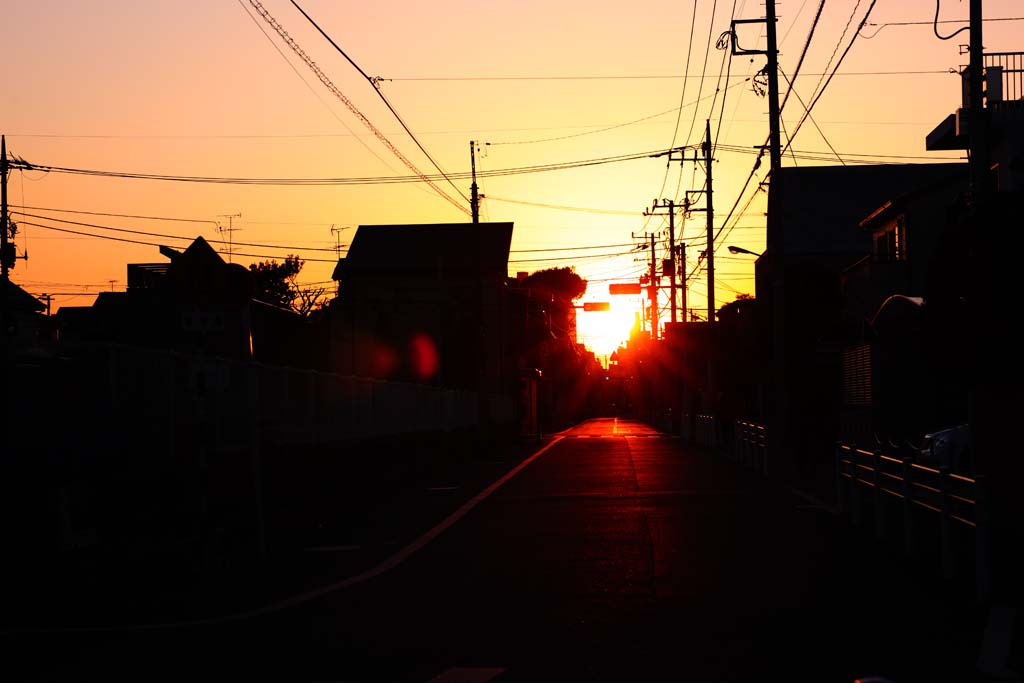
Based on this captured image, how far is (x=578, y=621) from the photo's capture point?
29.7 ft

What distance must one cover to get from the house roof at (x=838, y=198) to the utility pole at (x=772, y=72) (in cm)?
2810

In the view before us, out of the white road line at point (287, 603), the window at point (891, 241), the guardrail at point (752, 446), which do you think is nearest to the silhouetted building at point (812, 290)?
the guardrail at point (752, 446)

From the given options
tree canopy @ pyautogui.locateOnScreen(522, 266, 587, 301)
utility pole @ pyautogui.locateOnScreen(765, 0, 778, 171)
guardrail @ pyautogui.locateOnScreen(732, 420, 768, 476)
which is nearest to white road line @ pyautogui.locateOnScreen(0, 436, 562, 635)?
guardrail @ pyautogui.locateOnScreen(732, 420, 768, 476)

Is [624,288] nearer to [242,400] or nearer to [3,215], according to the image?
[3,215]

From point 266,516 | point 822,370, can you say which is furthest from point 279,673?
point 822,370

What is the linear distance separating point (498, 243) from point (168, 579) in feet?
213

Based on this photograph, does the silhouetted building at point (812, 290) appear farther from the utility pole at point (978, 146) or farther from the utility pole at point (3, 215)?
the utility pole at point (3, 215)

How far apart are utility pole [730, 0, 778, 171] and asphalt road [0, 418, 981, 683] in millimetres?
16689

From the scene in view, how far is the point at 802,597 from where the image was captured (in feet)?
33.4

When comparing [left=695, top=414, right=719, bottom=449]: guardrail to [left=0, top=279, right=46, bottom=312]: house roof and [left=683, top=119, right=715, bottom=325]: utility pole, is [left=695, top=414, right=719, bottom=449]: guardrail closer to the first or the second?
[left=683, top=119, right=715, bottom=325]: utility pole

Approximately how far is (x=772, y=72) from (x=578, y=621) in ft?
85.5

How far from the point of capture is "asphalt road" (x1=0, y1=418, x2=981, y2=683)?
7.46 m

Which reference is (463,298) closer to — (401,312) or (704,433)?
(401,312)

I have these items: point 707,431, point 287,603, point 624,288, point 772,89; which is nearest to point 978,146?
point 287,603
